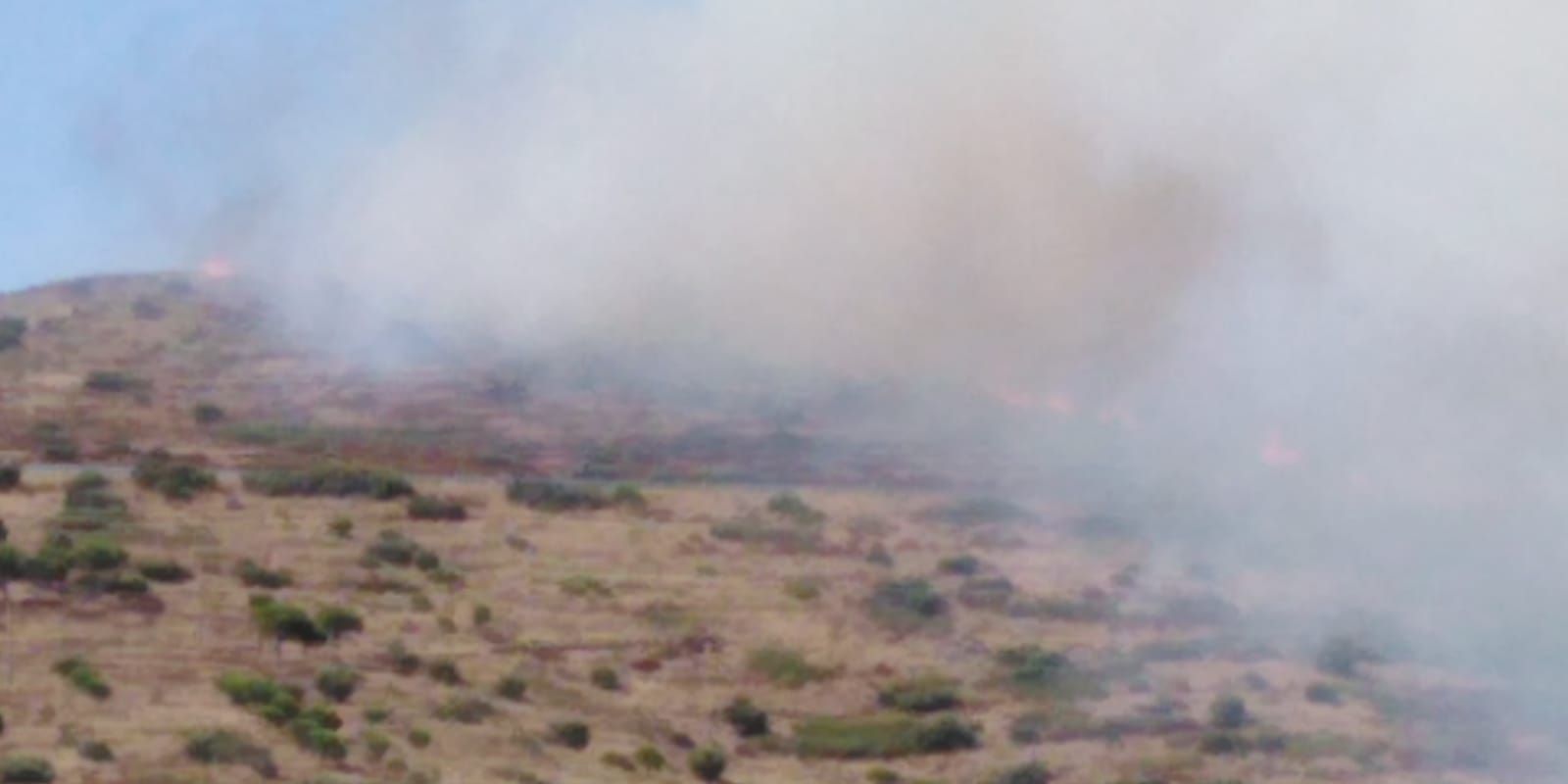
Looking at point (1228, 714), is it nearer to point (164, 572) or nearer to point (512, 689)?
point (512, 689)

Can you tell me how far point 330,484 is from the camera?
5900 centimetres

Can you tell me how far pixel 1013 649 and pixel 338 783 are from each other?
1965 centimetres

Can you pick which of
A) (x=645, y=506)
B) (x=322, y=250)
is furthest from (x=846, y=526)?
(x=322, y=250)

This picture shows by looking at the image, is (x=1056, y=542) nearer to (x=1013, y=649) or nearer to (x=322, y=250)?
(x=1013, y=649)

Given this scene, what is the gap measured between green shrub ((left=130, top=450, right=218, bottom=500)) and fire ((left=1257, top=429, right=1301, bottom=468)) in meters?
24.1

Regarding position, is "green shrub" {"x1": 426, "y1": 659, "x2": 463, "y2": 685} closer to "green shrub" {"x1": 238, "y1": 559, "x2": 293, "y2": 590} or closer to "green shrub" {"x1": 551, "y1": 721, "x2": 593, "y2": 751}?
"green shrub" {"x1": 551, "y1": 721, "x2": 593, "y2": 751}

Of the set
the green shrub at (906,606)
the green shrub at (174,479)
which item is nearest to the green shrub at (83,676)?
the green shrub at (174,479)

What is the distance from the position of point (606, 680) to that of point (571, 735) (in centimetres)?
465

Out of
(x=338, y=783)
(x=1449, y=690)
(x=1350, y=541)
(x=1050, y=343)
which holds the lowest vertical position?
(x=338, y=783)

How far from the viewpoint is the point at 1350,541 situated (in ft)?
181

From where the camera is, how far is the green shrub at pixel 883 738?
46656 millimetres

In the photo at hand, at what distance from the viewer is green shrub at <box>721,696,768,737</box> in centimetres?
4691

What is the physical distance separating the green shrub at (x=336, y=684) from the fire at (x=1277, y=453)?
23.8 m

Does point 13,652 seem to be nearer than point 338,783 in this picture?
No
